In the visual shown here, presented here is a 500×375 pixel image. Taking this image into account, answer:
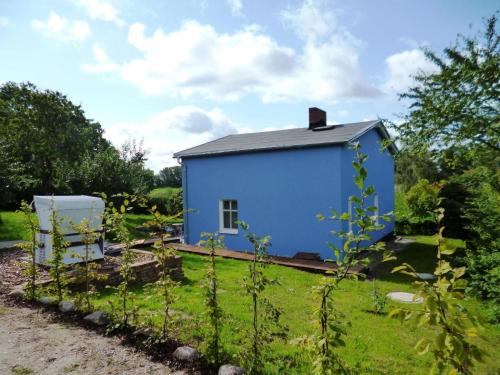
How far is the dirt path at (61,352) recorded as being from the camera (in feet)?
13.2

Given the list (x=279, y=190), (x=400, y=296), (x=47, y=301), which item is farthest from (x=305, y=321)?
(x=279, y=190)

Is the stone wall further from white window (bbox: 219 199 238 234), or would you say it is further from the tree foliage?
the tree foliage

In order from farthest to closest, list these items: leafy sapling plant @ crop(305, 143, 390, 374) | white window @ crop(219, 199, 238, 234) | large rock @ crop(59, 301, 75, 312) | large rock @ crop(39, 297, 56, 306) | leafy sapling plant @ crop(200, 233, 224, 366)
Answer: white window @ crop(219, 199, 238, 234) < large rock @ crop(39, 297, 56, 306) < large rock @ crop(59, 301, 75, 312) < leafy sapling plant @ crop(200, 233, 224, 366) < leafy sapling plant @ crop(305, 143, 390, 374)

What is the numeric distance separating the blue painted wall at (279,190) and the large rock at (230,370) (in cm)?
778

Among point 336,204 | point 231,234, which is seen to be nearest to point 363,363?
point 336,204

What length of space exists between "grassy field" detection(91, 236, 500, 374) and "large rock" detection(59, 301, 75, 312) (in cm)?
55

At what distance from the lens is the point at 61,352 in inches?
175

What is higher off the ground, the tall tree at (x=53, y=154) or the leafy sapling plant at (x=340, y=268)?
the tall tree at (x=53, y=154)

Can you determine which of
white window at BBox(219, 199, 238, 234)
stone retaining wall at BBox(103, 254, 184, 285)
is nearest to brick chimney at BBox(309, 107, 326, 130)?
white window at BBox(219, 199, 238, 234)

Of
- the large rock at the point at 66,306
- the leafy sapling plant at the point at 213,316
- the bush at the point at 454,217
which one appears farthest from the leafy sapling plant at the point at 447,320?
the bush at the point at 454,217

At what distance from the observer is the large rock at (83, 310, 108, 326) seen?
207 inches

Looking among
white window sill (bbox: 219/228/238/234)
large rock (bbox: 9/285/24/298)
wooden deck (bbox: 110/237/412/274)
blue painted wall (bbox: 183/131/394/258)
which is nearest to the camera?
large rock (bbox: 9/285/24/298)

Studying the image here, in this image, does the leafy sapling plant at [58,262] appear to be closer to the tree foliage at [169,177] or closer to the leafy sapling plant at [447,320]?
the leafy sapling plant at [447,320]

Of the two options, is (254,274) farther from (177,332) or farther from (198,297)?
(198,297)
